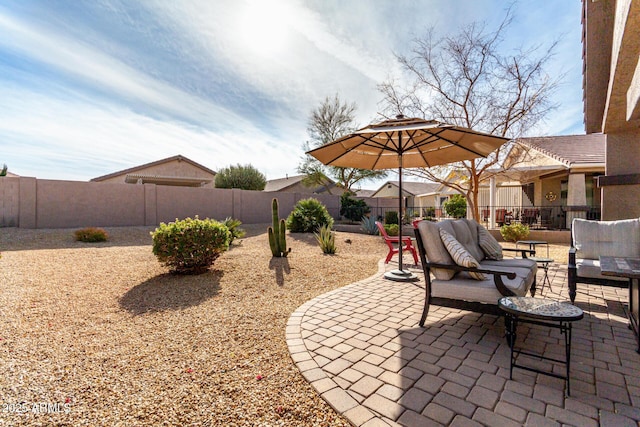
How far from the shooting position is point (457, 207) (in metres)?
18.0

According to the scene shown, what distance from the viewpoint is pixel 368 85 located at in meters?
10.7

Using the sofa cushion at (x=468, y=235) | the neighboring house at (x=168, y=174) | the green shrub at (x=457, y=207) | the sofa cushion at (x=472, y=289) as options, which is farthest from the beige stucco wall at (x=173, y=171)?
the sofa cushion at (x=472, y=289)

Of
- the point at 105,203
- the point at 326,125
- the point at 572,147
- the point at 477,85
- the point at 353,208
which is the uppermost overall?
the point at 326,125

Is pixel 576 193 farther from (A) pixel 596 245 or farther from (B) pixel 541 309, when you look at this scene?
(B) pixel 541 309

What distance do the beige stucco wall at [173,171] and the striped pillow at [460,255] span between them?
2094 centimetres

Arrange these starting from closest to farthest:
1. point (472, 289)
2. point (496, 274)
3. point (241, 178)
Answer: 1. point (496, 274)
2. point (472, 289)
3. point (241, 178)

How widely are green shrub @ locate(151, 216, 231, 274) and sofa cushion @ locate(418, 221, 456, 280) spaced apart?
3617 mm

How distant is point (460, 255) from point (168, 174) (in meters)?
21.3

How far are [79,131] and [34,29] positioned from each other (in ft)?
18.2

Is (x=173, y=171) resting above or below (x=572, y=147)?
above

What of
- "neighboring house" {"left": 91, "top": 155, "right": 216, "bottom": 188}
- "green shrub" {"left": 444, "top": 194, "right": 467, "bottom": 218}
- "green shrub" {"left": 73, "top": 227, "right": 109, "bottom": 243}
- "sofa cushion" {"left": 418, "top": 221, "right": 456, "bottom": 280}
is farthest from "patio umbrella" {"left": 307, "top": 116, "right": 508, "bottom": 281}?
"neighboring house" {"left": 91, "top": 155, "right": 216, "bottom": 188}

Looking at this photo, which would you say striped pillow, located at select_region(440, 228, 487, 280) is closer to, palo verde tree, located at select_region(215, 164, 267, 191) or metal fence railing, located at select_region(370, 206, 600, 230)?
metal fence railing, located at select_region(370, 206, 600, 230)

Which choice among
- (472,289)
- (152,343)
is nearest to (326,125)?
(472,289)

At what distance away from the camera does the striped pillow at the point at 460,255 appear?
2908mm
